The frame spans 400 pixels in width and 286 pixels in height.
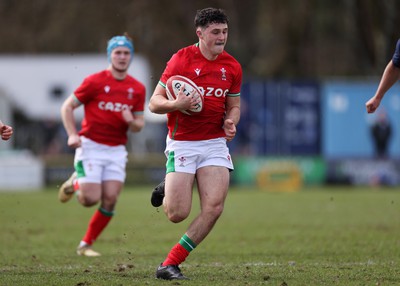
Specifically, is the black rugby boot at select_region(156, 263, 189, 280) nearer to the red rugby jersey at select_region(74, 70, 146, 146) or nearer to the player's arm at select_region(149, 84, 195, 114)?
the player's arm at select_region(149, 84, 195, 114)

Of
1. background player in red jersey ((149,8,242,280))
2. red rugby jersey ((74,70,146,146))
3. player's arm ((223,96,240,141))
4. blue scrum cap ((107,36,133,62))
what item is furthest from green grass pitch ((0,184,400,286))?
blue scrum cap ((107,36,133,62))

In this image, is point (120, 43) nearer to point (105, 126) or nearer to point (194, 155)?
point (105, 126)

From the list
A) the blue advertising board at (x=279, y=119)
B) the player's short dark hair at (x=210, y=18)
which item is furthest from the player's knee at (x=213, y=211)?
the blue advertising board at (x=279, y=119)

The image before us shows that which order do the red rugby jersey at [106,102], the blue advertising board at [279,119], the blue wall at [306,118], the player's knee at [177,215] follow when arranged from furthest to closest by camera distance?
1. the blue advertising board at [279,119]
2. the blue wall at [306,118]
3. the red rugby jersey at [106,102]
4. the player's knee at [177,215]

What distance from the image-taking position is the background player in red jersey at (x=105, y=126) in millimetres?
11023

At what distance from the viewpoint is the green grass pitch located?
8391mm

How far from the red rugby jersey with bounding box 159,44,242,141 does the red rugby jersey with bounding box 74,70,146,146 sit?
2.68 metres

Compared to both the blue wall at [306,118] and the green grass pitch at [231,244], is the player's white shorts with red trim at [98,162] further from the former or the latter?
the blue wall at [306,118]

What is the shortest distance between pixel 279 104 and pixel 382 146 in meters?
3.81

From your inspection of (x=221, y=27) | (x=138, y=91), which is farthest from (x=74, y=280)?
(x=138, y=91)

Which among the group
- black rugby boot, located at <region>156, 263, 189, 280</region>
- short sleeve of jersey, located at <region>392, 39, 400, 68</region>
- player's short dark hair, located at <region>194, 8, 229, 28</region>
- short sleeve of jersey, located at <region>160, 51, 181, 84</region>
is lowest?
black rugby boot, located at <region>156, 263, 189, 280</region>

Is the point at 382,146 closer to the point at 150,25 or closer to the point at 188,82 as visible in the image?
the point at 150,25

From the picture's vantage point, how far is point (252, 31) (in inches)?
1908

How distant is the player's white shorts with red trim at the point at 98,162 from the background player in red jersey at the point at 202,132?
8.71ft
